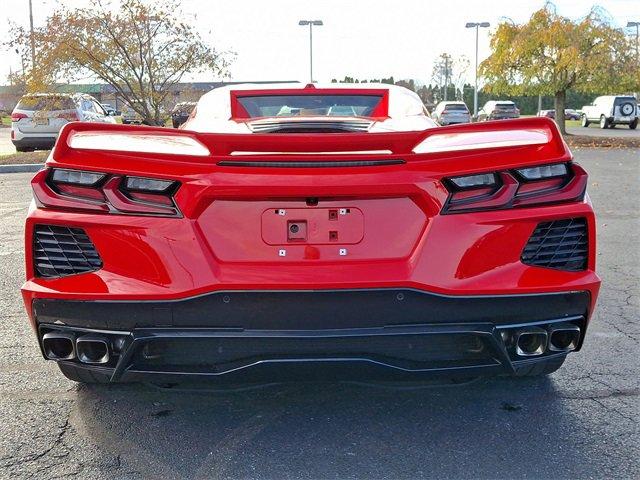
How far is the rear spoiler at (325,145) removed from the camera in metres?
2.44

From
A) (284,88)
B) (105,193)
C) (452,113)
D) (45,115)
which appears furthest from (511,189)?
(452,113)

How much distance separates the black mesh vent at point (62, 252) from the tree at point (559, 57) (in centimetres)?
2648

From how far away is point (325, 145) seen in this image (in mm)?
2484

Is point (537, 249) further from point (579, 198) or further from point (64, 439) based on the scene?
point (64, 439)

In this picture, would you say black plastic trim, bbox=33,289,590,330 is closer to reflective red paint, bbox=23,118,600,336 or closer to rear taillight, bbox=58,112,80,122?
reflective red paint, bbox=23,118,600,336

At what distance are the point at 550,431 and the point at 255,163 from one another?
5.33ft

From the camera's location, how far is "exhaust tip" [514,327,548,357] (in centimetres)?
248

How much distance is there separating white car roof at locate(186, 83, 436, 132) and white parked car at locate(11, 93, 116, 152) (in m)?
13.7

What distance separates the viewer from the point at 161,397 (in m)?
3.21

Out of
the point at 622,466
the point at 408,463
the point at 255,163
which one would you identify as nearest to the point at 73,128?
the point at 255,163

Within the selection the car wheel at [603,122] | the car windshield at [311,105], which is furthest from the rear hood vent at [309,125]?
the car wheel at [603,122]

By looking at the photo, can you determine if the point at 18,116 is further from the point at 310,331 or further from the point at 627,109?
the point at 627,109

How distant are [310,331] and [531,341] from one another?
83cm

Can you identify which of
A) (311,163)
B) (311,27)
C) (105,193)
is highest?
(311,27)
